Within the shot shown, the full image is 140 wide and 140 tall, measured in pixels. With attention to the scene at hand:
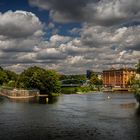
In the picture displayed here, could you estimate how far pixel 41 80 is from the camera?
190 m

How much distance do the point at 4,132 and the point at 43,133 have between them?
7041mm

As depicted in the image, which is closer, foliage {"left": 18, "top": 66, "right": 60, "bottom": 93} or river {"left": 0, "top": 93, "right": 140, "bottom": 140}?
river {"left": 0, "top": 93, "right": 140, "bottom": 140}

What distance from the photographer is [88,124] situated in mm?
75438

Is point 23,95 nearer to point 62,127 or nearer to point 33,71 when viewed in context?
point 33,71

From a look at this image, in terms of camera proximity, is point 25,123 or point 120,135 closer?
point 120,135

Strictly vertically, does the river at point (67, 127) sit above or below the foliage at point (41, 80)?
Result: below

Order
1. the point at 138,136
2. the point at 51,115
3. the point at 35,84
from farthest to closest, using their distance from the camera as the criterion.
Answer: the point at 35,84 → the point at 51,115 → the point at 138,136

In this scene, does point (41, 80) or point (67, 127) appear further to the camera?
point (41, 80)

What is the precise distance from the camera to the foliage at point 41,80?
18825cm

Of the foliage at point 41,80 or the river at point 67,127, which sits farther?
the foliage at point 41,80

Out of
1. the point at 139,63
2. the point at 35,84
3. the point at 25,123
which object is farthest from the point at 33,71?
the point at 25,123

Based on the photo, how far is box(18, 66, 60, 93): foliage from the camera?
188250mm

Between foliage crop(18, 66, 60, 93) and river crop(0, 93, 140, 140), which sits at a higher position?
foliage crop(18, 66, 60, 93)

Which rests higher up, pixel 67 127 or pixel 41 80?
pixel 41 80
